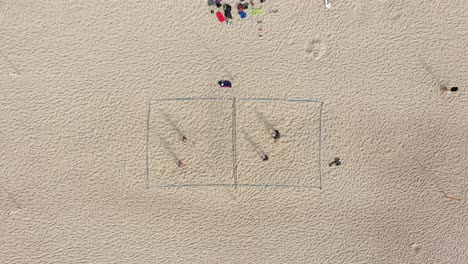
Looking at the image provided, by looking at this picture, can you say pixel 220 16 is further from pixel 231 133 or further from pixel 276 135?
pixel 276 135

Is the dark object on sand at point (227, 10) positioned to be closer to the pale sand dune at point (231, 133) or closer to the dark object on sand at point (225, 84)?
the pale sand dune at point (231, 133)

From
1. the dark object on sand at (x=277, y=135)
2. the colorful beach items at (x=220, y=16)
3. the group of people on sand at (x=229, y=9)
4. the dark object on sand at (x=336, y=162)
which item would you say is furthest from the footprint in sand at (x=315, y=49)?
the dark object on sand at (x=336, y=162)

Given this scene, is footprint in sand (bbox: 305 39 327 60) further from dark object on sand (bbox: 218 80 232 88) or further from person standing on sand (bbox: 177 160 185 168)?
person standing on sand (bbox: 177 160 185 168)

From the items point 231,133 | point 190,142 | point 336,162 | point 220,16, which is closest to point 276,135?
point 231,133

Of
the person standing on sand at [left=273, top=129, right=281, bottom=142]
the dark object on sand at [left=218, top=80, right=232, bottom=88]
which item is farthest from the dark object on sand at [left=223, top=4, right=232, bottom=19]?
the person standing on sand at [left=273, top=129, right=281, bottom=142]

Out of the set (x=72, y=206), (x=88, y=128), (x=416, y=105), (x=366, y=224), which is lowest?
(x=366, y=224)

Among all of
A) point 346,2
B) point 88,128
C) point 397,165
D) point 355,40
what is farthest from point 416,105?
point 88,128

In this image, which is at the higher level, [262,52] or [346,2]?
[346,2]

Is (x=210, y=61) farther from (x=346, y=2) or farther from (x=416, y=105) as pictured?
(x=416, y=105)
